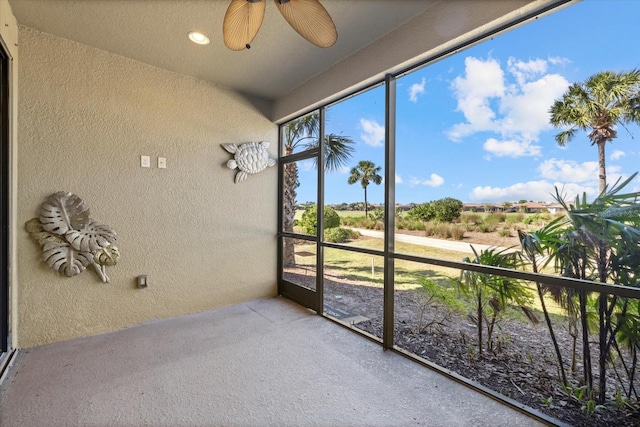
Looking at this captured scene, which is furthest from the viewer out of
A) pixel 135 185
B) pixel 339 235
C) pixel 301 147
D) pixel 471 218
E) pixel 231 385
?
pixel 301 147

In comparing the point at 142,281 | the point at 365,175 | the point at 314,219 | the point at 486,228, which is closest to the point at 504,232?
the point at 486,228

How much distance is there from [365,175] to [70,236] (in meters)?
2.65

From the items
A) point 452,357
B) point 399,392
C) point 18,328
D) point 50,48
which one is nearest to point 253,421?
point 399,392

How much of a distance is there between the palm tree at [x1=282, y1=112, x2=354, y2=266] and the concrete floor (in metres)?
1.45

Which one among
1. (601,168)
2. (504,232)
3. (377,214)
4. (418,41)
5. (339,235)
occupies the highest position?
(418,41)

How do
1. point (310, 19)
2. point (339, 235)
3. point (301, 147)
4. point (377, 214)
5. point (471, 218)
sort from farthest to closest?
1. point (301, 147)
2. point (339, 235)
3. point (377, 214)
4. point (471, 218)
5. point (310, 19)

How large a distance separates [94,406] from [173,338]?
0.85 m

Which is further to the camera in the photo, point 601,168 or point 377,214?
point 377,214

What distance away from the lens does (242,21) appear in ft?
4.92

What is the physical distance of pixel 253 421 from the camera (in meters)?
1.54

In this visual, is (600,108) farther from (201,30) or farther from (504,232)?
(201,30)

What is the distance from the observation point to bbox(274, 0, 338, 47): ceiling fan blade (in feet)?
4.50

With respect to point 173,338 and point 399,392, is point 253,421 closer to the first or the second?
point 399,392

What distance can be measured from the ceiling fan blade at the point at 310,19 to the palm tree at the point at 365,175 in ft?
4.03
